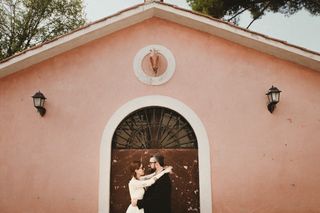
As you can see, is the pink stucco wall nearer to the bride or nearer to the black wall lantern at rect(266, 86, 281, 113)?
the black wall lantern at rect(266, 86, 281, 113)

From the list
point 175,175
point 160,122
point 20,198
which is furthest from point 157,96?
point 20,198

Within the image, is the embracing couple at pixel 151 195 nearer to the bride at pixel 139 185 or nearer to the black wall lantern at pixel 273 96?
the bride at pixel 139 185

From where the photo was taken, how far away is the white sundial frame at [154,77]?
269 inches

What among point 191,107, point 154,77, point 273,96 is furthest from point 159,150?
point 273,96

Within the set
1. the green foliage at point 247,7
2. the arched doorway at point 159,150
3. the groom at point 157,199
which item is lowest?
the groom at point 157,199

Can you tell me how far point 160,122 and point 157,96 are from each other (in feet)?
1.97

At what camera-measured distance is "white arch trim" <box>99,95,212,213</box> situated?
247 inches

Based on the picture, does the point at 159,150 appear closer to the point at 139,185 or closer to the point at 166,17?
the point at 139,185

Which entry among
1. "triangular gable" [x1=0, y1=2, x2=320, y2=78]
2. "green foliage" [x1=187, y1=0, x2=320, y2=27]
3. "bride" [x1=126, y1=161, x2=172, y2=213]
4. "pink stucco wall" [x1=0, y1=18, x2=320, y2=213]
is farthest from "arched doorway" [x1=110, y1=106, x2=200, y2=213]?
"green foliage" [x1=187, y1=0, x2=320, y2=27]

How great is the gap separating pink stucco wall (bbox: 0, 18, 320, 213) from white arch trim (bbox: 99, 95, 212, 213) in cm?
13

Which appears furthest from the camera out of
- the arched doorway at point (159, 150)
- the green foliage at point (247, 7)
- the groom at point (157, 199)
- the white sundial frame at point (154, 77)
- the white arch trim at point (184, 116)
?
the green foliage at point (247, 7)

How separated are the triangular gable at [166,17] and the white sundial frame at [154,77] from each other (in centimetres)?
72

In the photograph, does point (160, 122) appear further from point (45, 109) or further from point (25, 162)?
point (25, 162)

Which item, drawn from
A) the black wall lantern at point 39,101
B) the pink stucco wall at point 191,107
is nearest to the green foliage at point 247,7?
the pink stucco wall at point 191,107
